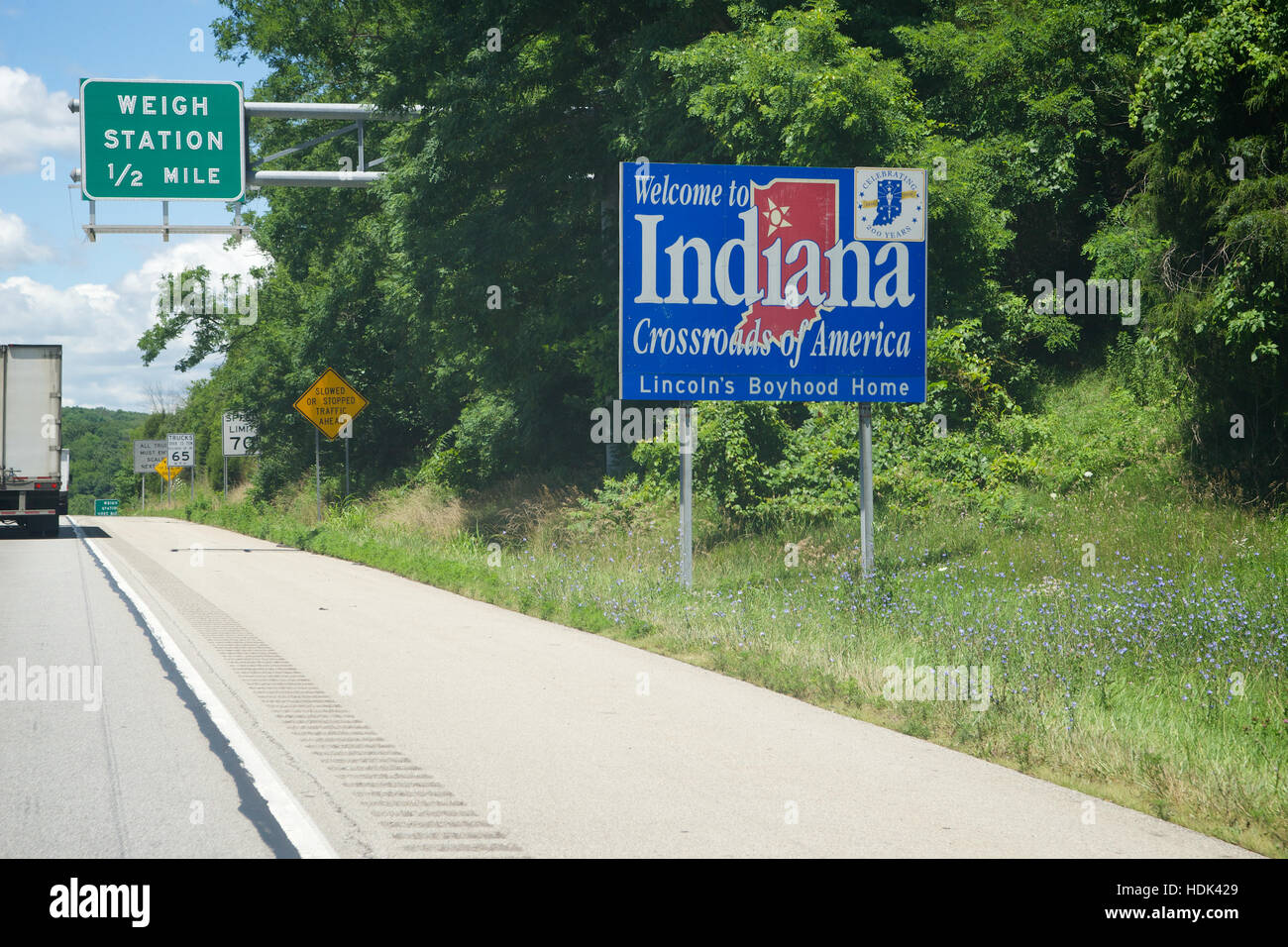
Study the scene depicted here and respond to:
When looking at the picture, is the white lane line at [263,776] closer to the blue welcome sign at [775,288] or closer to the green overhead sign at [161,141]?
the blue welcome sign at [775,288]

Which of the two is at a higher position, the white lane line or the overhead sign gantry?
the overhead sign gantry

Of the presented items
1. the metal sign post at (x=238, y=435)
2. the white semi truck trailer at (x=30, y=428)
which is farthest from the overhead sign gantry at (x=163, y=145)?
the metal sign post at (x=238, y=435)

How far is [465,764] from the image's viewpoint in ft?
23.5

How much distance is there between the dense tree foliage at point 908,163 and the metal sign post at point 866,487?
4585 millimetres

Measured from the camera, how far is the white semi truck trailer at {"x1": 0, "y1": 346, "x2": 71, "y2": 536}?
32469 mm

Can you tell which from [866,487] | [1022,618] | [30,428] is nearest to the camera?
[1022,618]

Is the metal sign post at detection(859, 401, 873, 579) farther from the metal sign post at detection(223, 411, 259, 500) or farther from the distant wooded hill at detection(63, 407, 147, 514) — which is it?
the distant wooded hill at detection(63, 407, 147, 514)

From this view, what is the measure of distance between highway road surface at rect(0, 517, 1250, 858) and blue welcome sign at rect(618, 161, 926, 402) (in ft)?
12.9

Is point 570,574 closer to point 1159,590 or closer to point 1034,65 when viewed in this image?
point 1159,590

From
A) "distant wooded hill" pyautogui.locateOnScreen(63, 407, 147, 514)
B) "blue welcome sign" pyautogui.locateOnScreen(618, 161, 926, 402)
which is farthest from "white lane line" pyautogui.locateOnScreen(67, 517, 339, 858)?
"distant wooded hill" pyautogui.locateOnScreen(63, 407, 147, 514)

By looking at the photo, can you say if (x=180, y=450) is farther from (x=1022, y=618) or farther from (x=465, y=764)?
(x=465, y=764)

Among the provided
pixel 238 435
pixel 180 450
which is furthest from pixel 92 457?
pixel 238 435

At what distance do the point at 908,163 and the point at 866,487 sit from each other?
7.84m

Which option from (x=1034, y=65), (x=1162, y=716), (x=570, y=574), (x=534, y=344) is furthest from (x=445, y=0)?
(x=1162, y=716)
